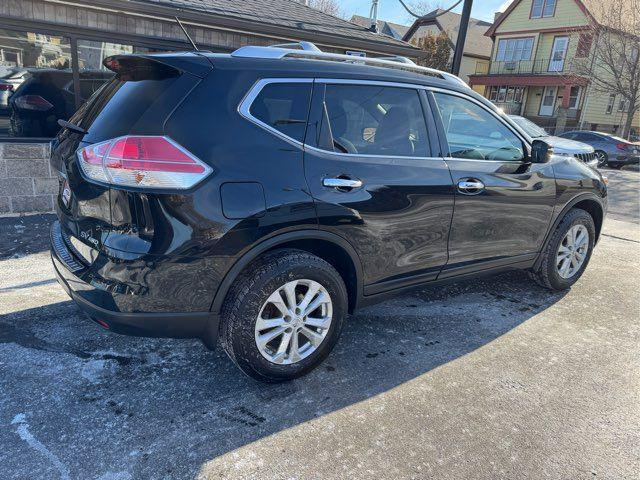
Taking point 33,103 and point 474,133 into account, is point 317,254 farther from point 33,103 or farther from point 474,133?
point 33,103

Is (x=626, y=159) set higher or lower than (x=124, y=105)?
lower

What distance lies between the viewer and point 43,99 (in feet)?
21.7

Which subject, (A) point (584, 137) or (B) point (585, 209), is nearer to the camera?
(B) point (585, 209)

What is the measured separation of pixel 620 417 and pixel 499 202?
169 centimetres

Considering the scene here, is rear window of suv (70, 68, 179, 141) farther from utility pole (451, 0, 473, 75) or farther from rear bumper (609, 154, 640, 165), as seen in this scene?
rear bumper (609, 154, 640, 165)

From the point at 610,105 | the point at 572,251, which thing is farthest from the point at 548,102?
the point at 572,251

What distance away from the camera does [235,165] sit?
2584 millimetres

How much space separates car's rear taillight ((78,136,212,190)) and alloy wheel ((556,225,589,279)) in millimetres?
3598

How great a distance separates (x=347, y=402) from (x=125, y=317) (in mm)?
1369

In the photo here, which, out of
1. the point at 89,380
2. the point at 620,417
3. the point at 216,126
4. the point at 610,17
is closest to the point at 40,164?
the point at 89,380

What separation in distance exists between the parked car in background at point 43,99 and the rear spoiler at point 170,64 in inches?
183

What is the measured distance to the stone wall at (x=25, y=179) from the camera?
20.1 ft

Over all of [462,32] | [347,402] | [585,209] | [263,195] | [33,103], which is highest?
[462,32]

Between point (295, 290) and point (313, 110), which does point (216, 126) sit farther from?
point (295, 290)
